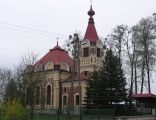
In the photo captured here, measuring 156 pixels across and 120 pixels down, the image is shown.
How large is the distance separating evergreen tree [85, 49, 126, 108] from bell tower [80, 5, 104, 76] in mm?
14493

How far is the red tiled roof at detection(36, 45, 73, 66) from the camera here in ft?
181

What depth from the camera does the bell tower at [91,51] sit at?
52625 millimetres

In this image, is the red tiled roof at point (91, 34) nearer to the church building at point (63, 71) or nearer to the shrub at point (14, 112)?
the church building at point (63, 71)

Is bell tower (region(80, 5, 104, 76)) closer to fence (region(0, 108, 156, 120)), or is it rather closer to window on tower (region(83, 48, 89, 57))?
window on tower (region(83, 48, 89, 57))

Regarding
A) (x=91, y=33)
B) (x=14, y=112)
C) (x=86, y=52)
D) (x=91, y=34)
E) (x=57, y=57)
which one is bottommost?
(x=14, y=112)

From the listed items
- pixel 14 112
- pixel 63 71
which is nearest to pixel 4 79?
pixel 63 71

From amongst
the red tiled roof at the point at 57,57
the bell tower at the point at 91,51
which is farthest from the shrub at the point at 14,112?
the red tiled roof at the point at 57,57

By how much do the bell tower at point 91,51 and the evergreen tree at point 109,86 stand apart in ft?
47.5

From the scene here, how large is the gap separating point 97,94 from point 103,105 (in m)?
1.38

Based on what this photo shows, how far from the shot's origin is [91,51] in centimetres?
5306

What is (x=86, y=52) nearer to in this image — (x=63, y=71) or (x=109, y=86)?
(x=63, y=71)

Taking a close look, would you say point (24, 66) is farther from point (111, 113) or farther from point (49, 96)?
point (111, 113)

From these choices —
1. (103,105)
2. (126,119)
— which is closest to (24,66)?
(103,105)

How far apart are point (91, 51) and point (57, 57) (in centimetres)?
617
